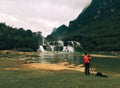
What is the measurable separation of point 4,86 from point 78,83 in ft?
28.5

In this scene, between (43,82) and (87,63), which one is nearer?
(43,82)

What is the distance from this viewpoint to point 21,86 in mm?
37156

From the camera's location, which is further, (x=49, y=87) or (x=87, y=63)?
(x=87, y=63)

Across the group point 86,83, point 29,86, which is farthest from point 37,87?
point 86,83

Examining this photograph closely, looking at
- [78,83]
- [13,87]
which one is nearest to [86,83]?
[78,83]

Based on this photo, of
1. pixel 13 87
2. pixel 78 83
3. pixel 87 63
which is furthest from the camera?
pixel 87 63

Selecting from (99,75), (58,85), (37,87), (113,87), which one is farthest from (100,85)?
(99,75)

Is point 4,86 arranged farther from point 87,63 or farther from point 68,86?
point 87,63

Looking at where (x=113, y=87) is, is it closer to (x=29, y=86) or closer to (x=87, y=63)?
(x=29, y=86)

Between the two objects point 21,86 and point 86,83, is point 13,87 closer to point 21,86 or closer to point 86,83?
point 21,86

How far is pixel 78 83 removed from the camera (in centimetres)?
3941

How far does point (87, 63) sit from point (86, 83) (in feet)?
35.8

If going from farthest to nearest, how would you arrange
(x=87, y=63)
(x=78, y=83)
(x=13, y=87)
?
(x=87, y=63) < (x=78, y=83) < (x=13, y=87)

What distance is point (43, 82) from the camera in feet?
134
